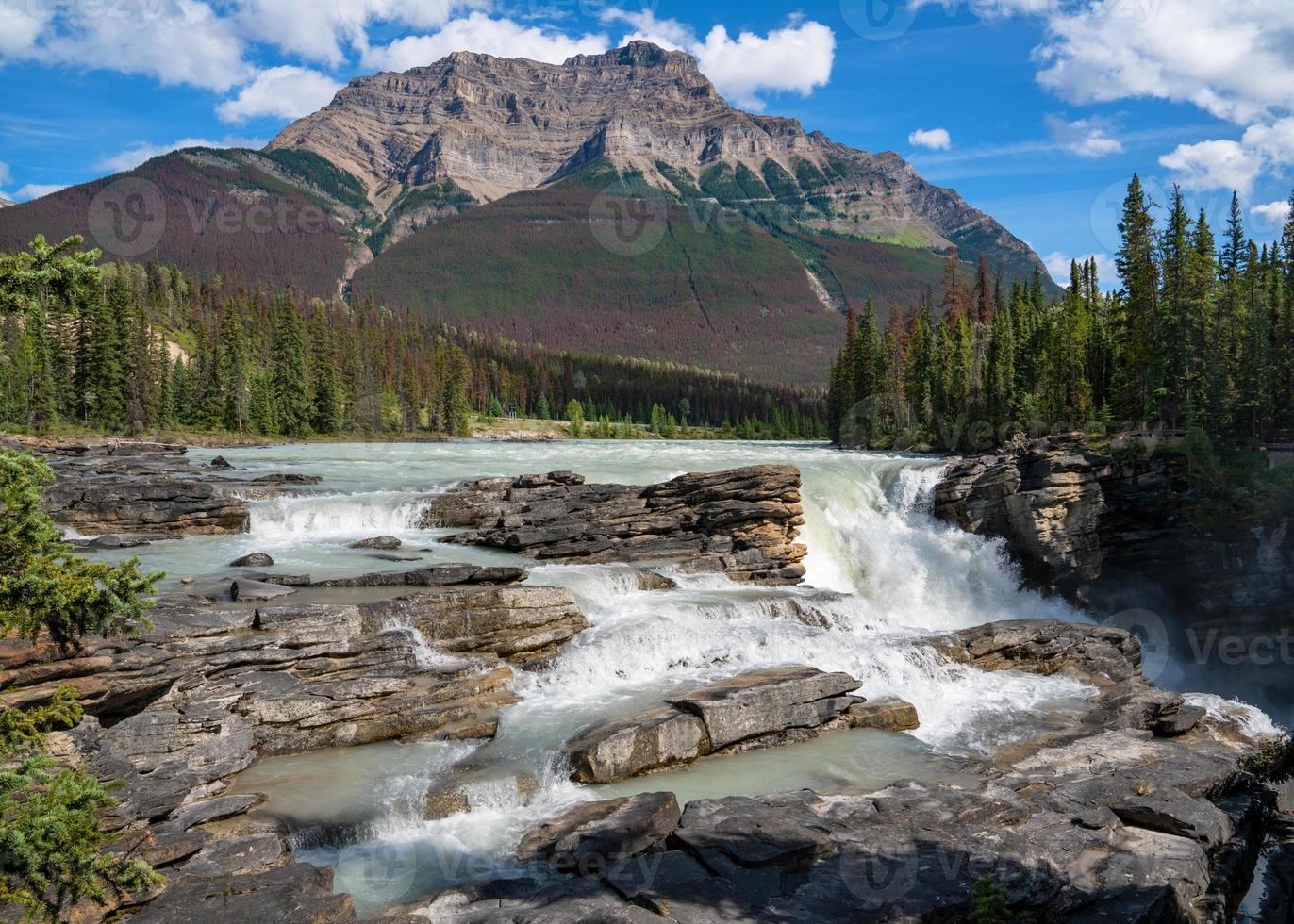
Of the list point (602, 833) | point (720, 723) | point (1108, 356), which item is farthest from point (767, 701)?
point (1108, 356)

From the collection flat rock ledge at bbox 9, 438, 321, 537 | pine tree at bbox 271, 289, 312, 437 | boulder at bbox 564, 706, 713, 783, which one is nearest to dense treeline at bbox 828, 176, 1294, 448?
boulder at bbox 564, 706, 713, 783

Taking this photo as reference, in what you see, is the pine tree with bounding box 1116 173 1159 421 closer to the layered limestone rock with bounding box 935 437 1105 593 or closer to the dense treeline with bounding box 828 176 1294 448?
the dense treeline with bounding box 828 176 1294 448

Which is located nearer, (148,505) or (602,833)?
(602,833)

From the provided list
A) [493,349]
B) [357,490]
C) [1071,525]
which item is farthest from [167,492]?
[493,349]

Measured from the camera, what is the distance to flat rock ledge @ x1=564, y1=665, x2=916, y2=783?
15.2 meters

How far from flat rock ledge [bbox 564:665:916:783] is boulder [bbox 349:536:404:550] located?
14789 millimetres

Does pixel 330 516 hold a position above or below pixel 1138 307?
below

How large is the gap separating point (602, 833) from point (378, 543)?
60.7ft

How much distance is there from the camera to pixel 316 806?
13.1m

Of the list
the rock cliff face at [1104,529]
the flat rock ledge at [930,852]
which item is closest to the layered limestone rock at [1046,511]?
the rock cliff face at [1104,529]

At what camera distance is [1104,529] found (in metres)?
37.4

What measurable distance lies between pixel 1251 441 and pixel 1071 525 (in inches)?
525

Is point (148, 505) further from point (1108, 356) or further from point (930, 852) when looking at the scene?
point (1108, 356)

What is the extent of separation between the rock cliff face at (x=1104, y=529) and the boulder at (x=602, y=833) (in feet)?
97.0
